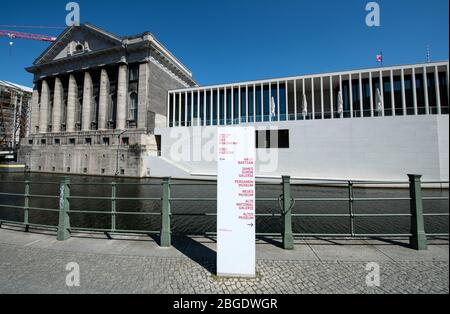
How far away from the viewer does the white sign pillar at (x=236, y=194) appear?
11.7 feet

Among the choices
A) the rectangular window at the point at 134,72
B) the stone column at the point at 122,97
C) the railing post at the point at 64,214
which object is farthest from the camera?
the rectangular window at the point at 134,72

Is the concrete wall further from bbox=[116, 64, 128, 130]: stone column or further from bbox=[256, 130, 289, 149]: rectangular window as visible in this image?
bbox=[116, 64, 128, 130]: stone column

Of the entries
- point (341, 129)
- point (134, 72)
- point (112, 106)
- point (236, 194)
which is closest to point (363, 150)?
point (341, 129)

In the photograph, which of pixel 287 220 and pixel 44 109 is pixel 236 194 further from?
pixel 44 109

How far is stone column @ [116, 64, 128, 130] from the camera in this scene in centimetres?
3728

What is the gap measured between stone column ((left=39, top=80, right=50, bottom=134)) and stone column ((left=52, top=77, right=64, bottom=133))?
3.27 meters

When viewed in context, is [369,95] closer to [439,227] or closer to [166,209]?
[439,227]

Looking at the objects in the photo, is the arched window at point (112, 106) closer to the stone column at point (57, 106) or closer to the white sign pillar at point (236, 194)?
the stone column at point (57, 106)

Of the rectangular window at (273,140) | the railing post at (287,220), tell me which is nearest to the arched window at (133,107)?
the rectangular window at (273,140)

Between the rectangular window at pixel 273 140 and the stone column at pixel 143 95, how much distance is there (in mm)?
18619

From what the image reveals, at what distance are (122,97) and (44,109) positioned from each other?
2156 centimetres

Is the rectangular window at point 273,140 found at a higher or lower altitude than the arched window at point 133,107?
lower

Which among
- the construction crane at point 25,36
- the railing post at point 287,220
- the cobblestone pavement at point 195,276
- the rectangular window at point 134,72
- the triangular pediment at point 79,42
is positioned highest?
the construction crane at point 25,36

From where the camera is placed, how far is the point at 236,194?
359 cm
